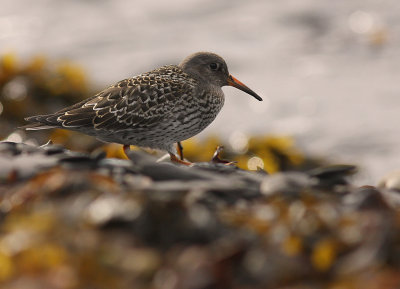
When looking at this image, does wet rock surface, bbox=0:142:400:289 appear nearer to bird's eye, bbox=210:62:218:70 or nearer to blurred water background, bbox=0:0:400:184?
bird's eye, bbox=210:62:218:70

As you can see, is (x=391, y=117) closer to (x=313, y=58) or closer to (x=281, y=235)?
(x=313, y=58)

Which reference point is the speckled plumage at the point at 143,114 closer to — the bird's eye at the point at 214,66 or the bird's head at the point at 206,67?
the bird's head at the point at 206,67

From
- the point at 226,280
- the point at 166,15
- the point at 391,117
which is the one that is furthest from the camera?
the point at 166,15

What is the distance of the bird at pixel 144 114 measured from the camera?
228 inches

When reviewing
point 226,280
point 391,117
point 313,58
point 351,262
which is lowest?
point 226,280

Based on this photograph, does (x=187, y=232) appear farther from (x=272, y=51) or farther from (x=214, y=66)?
(x=272, y=51)

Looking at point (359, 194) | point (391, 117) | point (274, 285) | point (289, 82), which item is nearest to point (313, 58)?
point (289, 82)

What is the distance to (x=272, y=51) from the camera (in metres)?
12.9

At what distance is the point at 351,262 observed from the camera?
3041 mm

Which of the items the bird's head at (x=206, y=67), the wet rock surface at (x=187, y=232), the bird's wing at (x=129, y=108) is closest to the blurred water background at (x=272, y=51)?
the bird's head at (x=206, y=67)

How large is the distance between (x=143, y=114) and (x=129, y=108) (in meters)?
0.16

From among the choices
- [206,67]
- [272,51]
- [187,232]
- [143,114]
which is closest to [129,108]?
[143,114]

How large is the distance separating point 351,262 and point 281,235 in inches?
14.5

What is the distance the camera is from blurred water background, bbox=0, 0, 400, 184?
10.0 metres
